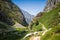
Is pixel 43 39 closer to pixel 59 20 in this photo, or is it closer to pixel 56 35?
pixel 56 35

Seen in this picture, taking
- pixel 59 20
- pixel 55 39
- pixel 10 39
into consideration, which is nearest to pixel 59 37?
pixel 55 39

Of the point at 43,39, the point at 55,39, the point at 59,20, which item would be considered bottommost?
the point at 55,39

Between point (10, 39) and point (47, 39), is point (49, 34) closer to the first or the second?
point (47, 39)

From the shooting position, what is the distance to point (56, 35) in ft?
112

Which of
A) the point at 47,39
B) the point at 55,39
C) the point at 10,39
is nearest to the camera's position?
the point at 55,39

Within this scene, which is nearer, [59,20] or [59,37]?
[59,37]

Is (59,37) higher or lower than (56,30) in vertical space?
lower

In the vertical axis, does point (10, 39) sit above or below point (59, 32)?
above

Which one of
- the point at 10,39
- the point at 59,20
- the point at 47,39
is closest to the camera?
the point at 47,39

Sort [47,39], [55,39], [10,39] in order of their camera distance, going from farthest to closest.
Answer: [10,39] < [47,39] < [55,39]

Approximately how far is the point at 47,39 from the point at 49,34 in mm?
1480

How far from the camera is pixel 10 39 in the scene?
64.8m

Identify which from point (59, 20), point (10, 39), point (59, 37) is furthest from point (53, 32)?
point (10, 39)

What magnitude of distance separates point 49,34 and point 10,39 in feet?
99.6
